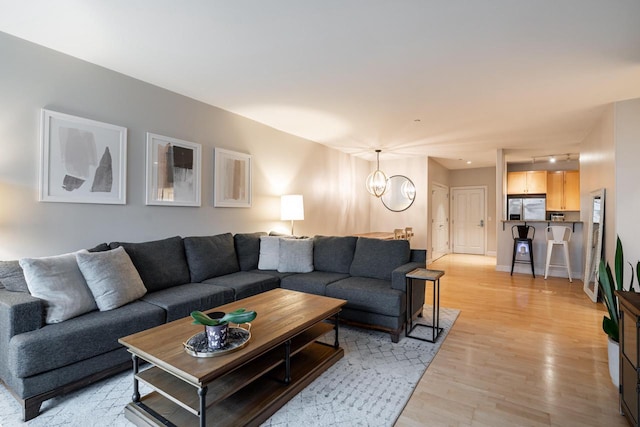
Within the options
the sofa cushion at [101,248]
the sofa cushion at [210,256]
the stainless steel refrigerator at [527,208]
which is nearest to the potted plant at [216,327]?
the sofa cushion at [101,248]

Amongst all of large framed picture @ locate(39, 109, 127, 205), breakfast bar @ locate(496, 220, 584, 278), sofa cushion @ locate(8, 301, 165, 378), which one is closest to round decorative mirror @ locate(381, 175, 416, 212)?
breakfast bar @ locate(496, 220, 584, 278)

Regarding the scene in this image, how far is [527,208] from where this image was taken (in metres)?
7.35

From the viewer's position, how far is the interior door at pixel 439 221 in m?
7.89

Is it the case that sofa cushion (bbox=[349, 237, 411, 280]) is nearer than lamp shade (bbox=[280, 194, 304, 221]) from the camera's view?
Yes

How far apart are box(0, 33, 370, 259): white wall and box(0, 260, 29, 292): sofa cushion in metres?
0.36

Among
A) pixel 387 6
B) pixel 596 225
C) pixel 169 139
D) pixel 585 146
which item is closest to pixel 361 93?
pixel 387 6

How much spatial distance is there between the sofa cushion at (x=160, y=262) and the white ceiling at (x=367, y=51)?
1640 mm

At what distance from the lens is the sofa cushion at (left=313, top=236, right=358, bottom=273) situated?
380 centimetres

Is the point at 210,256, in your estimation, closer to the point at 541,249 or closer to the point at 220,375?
the point at 220,375

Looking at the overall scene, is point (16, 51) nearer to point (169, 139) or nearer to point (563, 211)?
point (169, 139)

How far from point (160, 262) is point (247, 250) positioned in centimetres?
112

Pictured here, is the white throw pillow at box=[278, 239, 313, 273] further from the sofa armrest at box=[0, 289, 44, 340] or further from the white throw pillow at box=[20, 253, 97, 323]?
the sofa armrest at box=[0, 289, 44, 340]

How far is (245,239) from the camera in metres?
3.99

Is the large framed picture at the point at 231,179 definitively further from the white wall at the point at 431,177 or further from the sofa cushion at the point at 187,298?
the white wall at the point at 431,177
